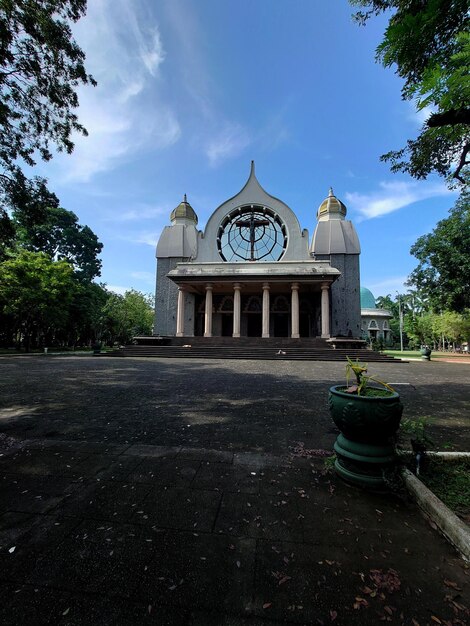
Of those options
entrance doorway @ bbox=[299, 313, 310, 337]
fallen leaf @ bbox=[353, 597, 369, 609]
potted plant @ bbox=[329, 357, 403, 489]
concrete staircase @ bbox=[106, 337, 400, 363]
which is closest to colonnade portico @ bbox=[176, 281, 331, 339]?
concrete staircase @ bbox=[106, 337, 400, 363]

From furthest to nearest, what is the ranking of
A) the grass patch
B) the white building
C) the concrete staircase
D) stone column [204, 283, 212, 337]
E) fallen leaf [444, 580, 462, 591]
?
1. the white building
2. stone column [204, 283, 212, 337]
3. the concrete staircase
4. the grass patch
5. fallen leaf [444, 580, 462, 591]

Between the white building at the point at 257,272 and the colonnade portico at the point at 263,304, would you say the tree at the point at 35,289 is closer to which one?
the white building at the point at 257,272

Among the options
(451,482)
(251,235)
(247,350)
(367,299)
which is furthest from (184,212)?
(367,299)

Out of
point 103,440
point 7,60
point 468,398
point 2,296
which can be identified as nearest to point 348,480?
point 103,440

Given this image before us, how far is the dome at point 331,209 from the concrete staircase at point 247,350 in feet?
52.0

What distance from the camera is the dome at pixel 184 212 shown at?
34.3 metres

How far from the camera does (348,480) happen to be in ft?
9.48

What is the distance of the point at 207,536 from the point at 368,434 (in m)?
1.67

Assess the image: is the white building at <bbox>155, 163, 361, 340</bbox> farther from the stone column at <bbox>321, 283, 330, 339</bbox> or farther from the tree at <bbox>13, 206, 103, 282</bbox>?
the tree at <bbox>13, 206, 103, 282</bbox>

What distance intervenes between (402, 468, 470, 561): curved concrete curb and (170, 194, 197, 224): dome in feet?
114

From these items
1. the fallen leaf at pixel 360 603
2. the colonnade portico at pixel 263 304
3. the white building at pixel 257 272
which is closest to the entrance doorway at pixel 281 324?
the white building at pixel 257 272

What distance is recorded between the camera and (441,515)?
7.50 feet

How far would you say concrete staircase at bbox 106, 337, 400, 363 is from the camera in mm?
19734

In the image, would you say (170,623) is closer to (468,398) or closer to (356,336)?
(468,398)
